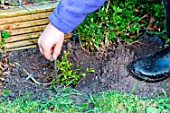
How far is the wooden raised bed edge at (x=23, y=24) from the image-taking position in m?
2.62

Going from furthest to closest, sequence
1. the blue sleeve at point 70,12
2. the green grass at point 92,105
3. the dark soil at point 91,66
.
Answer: the dark soil at point 91,66
the green grass at point 92,105
the blue sleeve at point 70,12

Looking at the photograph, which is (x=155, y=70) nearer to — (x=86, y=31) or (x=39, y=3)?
(x=86, y=31)

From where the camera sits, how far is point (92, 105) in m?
2.21

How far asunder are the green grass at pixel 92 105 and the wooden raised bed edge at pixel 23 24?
1.84ft

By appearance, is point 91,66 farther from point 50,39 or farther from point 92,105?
point 50,39

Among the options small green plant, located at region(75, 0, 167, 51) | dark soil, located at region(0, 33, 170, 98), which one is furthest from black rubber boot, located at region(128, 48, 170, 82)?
small green plant, located at region(75, 0, 167, 51)

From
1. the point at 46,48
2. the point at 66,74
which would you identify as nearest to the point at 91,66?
the point at 66,74

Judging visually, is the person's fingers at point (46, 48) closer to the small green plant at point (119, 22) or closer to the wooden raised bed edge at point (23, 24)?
the small green plant at point (119, 22)

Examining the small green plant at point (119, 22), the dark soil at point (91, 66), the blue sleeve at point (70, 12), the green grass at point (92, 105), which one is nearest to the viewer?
the blue sleeve at point (70, 12)

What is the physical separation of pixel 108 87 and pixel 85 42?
0.40 meters

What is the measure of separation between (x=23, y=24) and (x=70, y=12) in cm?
74

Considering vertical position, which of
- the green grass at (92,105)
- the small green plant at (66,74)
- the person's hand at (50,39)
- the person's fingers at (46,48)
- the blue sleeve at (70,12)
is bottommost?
the green grass at (92,105)

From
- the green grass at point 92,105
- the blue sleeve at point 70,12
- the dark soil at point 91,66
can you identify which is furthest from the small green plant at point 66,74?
the blue sleeve at point 70,12

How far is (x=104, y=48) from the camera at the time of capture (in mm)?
2650
